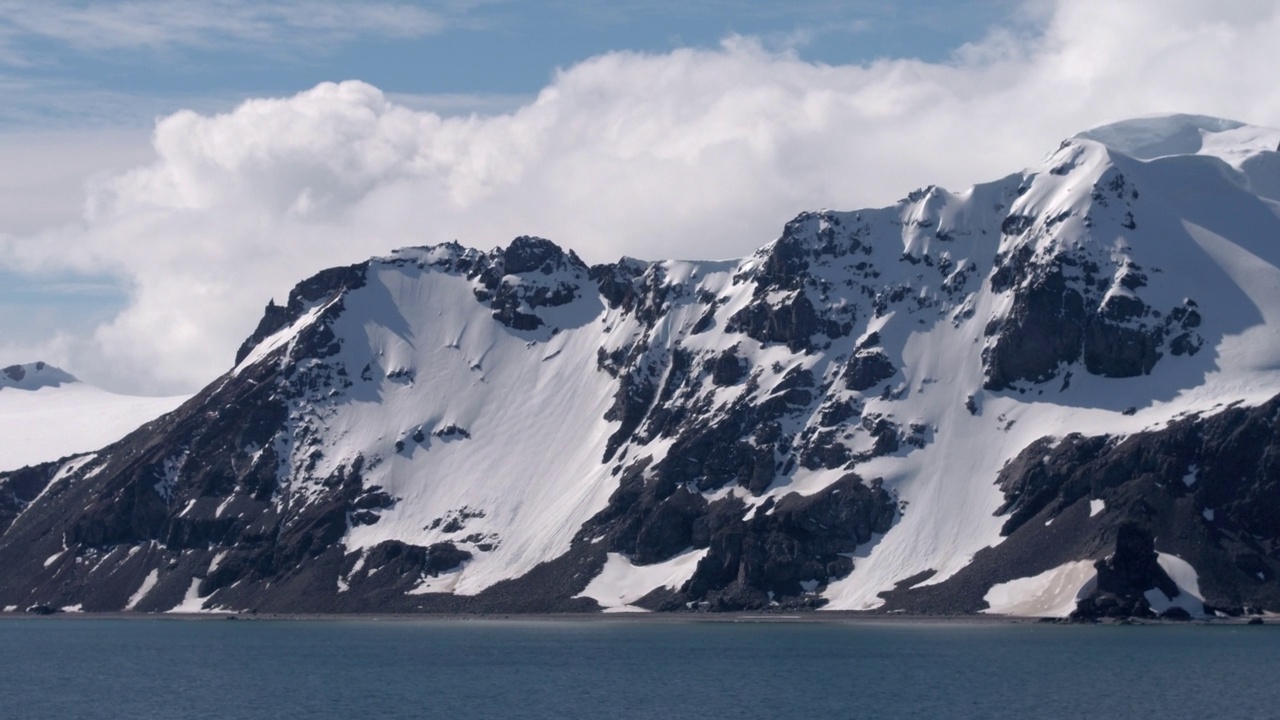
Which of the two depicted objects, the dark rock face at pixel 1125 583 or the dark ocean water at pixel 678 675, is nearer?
the dark ocean water at pixel 678 675

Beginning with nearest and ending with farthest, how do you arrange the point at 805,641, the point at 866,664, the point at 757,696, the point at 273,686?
1. the point at 757,696
2. the point at 273,686
3. the point at 866,664
4. the point at 805,641

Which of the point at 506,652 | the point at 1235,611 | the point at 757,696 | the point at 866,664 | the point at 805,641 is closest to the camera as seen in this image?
the point at 757,696

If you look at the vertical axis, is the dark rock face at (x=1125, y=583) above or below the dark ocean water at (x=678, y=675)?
above

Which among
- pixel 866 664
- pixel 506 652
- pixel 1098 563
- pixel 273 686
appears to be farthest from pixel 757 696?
pixel 1098 563

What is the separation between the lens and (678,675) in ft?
Answer: 442

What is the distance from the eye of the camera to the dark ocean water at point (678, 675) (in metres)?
110

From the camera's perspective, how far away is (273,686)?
12988 cm

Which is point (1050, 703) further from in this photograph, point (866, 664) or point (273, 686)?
point (273, 686)

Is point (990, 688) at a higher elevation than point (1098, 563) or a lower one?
lower

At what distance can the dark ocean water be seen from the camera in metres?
110

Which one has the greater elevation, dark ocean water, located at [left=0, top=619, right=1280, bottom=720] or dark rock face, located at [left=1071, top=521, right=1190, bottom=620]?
dark rock face, located at [left=1071, top=521, right=1190, bottom=620]

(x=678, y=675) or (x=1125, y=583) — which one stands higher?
(x=1125, y=583)

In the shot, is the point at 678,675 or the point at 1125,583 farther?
the point at 1125,583

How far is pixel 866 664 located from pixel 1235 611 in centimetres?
7106
